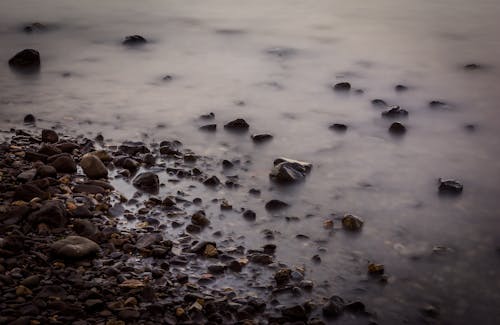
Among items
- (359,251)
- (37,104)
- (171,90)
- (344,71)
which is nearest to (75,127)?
(37,104)

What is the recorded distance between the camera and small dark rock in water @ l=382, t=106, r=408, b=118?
22.8ft

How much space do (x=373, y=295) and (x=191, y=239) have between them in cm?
131

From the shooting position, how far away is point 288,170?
17.5ft

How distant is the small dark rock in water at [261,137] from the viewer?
616 cm

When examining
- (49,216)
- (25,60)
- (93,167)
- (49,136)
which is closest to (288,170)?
(93,167)

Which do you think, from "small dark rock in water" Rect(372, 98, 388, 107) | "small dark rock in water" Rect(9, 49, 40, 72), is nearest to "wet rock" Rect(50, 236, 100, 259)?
"small dark rock in water" Rect(372, 98, 388, 107)

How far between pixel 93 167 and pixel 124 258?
1.35 metres

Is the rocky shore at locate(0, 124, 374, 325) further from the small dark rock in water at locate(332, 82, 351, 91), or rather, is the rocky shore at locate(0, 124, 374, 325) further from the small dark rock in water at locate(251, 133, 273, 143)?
the small dark rock in water at locate(332, 82, 351, 91)

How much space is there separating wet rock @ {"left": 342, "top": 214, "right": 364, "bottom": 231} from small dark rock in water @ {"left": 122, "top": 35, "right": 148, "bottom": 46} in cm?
609

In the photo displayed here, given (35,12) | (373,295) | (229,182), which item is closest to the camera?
(373,295)

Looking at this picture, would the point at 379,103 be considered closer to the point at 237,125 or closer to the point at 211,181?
the point at 237,125

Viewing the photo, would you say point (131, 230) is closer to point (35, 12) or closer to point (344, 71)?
point (344, 71)

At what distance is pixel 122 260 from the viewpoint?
394 cm

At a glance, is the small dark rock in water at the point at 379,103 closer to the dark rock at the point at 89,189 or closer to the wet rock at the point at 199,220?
the wet rock at the point at 199,220
